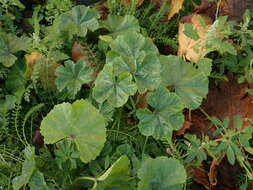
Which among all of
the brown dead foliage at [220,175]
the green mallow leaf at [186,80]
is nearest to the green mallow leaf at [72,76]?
the green mallow leaf at [186,80]

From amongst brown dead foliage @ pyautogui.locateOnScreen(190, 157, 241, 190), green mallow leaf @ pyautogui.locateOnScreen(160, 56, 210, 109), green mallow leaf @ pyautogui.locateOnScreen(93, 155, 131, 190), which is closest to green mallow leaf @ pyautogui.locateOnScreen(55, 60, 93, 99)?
green mallow leaf @ pyautogui.locateOnScreen(160, 56, 210, 109)

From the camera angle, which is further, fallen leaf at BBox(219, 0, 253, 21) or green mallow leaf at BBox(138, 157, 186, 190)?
fallen leaf at BBox(219, 0, 253, 21)

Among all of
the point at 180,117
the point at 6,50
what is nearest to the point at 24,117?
the point at 6,50

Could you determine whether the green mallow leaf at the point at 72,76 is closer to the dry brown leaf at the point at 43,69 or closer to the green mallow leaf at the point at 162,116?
the dry brown leaf at the point at 43,69

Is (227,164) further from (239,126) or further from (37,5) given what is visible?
(37,5)

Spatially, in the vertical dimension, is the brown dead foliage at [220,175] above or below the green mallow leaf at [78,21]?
below

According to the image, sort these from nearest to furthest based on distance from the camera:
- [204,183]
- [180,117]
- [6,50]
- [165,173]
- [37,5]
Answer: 1. [165,173]
2. [180,117]
3. [204,183]
4. [6,50]
5. [37,5]

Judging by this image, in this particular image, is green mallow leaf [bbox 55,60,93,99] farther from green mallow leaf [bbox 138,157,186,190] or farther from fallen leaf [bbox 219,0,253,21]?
fallen leaf [bbox 219,0,253,21]
